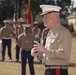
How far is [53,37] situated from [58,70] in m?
0.49

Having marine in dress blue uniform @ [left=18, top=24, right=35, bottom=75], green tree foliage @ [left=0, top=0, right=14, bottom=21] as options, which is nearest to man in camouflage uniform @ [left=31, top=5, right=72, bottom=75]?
marine in dress blue uniform @ [left=18, top=24, right=35, bottom=75]

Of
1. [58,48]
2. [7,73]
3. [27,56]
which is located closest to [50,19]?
[58,48]

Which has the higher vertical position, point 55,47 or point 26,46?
point 55,47

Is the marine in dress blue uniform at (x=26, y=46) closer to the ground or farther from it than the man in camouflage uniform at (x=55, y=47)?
closer to the ground

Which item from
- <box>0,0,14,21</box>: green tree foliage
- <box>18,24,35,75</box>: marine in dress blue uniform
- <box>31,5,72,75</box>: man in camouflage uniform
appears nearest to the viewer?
<box>31,5,72,75</box>: man in camouflage uniform

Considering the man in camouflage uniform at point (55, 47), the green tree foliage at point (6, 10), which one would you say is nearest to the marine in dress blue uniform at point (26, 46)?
the man in camouflage uniform at point (55, 47)

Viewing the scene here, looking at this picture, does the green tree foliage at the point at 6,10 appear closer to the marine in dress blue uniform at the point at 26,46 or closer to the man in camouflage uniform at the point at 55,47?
the marine in dress blue uniform at the point at 26,46

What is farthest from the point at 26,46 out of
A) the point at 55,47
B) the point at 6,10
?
the point at 6,10

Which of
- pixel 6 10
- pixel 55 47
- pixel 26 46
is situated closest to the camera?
pixel 55 47

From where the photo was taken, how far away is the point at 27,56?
10.6 meters

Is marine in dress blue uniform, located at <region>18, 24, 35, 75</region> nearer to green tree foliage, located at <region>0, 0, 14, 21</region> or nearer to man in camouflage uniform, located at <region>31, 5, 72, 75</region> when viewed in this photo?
man in camouflage uniform, located at <region>31, 5, 72, 75</region>

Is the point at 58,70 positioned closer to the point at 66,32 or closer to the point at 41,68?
the point at 66,32

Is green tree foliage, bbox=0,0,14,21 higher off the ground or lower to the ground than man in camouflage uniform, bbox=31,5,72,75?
lower

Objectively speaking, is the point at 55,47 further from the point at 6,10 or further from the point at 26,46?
the point at 6,10
